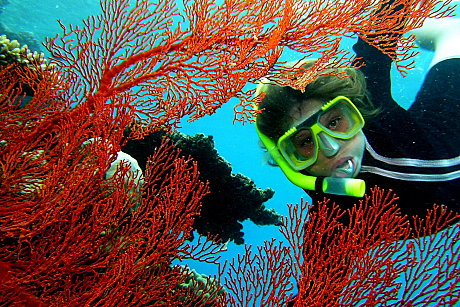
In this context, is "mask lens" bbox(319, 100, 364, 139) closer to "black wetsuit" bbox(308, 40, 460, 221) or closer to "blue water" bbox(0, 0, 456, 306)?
"black wetsuit" bbox(308, 40, 460, 221)

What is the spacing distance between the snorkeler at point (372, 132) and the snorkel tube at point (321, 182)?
0.03 ft

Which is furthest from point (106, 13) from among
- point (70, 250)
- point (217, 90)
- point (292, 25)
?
point (70, 250)

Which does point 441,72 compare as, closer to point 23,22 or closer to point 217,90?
point 217,90

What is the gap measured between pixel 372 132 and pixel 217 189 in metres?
3.51

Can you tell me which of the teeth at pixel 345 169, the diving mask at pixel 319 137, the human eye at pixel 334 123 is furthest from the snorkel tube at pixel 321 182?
the human eye at pixel 334 123

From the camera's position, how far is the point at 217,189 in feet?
20.6

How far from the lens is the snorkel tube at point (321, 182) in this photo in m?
3.03

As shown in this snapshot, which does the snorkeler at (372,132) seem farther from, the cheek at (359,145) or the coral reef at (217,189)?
the coral reef at (217,189)

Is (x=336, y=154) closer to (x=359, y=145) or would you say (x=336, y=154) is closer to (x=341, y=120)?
(x=359, y=145)

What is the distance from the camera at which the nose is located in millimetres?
3396

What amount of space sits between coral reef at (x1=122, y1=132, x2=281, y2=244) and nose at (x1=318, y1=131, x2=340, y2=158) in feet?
9.78

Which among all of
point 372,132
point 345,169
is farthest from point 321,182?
point 372,132

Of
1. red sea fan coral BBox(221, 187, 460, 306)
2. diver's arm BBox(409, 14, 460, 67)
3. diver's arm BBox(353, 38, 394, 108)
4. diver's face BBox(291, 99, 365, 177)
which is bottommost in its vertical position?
red sea fan coral BBox(221, 187, 460, 306)

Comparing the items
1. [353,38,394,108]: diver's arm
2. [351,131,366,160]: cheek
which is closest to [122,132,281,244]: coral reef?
[351,131,366,160]: cheek
